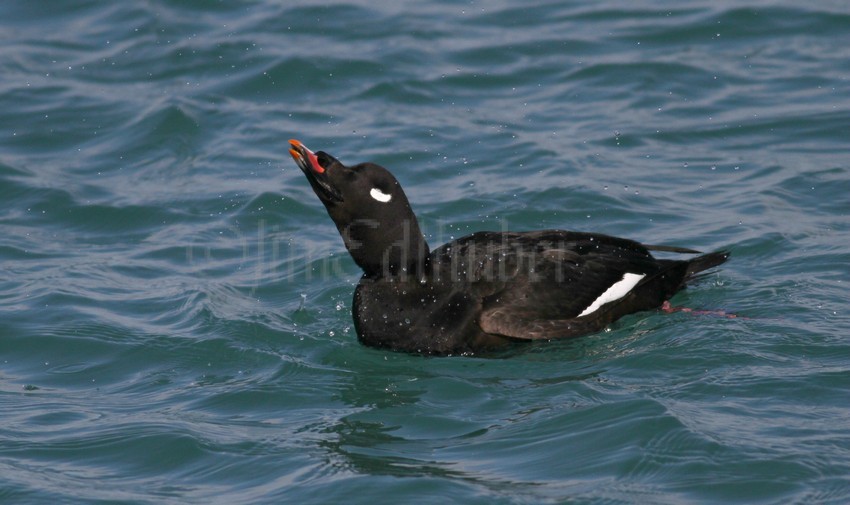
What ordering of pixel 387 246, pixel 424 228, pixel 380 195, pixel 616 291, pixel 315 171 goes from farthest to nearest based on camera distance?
pixel 424 228
pixel 616 291
pixel 387 246
pixel 380 195
pixel 315 171

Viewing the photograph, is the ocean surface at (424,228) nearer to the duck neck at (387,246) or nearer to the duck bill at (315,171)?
the duck neck at (387,246)

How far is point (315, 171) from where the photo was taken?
662 cm

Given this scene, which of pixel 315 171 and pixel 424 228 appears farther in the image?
pixel 424 228

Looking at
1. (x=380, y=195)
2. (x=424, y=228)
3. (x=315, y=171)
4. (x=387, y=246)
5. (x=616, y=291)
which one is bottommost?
(x=616, y=291)

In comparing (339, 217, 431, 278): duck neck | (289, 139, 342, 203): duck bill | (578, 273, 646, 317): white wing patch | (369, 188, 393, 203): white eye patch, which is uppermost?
(289, 139, 342, 203): duck bill

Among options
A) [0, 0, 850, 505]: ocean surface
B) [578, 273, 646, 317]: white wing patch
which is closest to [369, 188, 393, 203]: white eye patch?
[0, 0, 850, 505]: ocean surface

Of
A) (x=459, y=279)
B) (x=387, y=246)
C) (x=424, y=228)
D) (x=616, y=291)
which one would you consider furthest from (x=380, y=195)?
(x=424, y=228)

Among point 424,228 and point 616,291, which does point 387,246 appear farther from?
point 424,228

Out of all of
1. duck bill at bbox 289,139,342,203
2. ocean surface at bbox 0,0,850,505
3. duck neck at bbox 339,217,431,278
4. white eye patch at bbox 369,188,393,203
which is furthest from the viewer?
duck neck at bbox 339,217,431,278

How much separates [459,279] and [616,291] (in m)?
0.95

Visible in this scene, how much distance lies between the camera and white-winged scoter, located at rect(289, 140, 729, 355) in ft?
22.0

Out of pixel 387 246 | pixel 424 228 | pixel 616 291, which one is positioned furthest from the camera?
pixel 424 228

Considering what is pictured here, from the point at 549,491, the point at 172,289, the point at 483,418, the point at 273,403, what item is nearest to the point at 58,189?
the point at 172,289

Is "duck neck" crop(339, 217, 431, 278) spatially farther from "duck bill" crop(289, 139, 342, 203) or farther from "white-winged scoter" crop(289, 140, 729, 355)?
"duck bill" crop(289, 139, 342, 203)
